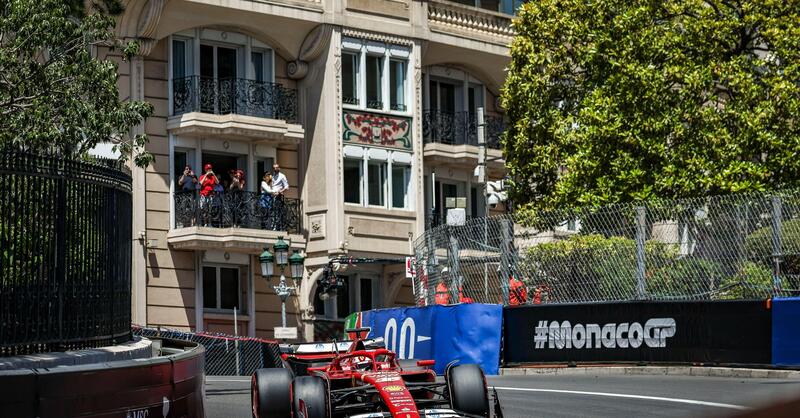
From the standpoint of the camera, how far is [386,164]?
137 ft

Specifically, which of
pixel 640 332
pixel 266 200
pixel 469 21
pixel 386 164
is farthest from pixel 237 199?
pixel 640 332

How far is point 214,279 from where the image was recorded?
39250mm

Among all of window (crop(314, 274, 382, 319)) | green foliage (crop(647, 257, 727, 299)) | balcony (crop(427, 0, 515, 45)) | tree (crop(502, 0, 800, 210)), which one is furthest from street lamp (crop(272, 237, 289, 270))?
green foliage (crop(647, 257, 727, 299))

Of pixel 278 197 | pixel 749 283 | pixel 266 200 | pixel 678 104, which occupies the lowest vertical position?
pixel 749 283

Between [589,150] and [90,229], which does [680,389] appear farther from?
[589,150]

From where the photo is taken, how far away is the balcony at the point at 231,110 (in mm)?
38250

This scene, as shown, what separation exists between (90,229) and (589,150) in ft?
69.3

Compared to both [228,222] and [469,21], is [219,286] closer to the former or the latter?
[228,222]

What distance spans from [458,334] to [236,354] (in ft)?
31.6

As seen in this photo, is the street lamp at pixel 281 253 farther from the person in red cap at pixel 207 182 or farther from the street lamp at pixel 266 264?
the person in red cap at pixel 207 182

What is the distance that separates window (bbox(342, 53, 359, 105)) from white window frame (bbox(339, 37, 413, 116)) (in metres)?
0.06


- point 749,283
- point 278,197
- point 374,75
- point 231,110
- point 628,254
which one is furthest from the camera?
point 374,75

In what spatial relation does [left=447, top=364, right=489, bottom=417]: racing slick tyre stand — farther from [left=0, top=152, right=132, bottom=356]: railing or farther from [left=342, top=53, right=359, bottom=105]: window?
[left=342, top=53, right=359, bottom=105]: window

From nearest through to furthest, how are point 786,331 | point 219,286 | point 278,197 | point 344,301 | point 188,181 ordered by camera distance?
point 786,331, point 188,181, point 219,286, point 278,197, point 344,301
